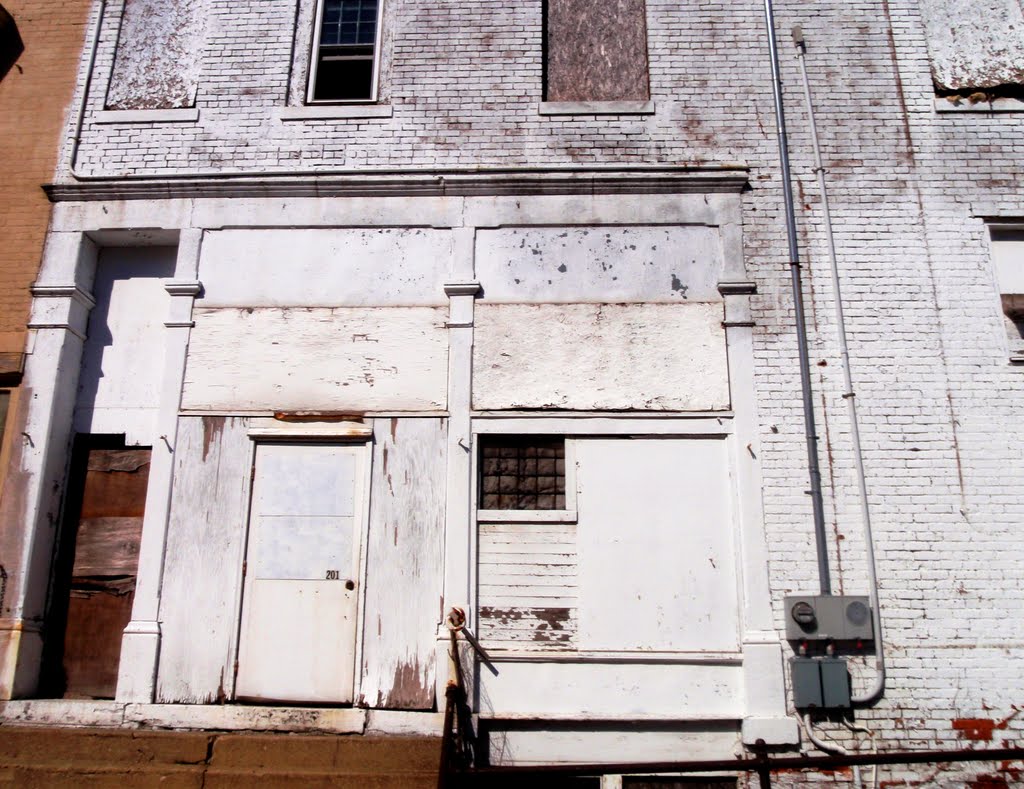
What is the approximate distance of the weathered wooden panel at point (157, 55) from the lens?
25.6ft

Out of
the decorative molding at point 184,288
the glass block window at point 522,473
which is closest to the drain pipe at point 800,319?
the glass block window at point 522,473

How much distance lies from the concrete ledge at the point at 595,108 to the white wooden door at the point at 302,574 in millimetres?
3499

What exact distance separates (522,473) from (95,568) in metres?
3.66

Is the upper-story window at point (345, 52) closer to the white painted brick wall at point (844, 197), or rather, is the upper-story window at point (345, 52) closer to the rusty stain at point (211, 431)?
the white painted brick wall at point (844, 197)

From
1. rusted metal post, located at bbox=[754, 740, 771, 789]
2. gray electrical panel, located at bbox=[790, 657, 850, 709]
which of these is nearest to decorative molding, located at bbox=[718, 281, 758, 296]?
gray electrical panel, located at bbox=[790, 657, 850, 709]

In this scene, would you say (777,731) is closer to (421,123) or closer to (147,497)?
(147,497)

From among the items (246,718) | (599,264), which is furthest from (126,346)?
(599,264)

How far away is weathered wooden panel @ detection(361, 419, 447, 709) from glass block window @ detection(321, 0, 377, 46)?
12.8 feet

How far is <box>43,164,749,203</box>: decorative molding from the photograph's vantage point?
23.7 feet

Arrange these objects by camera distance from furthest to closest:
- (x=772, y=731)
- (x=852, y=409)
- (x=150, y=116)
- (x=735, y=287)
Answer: (x=150, y=116) < (x=735, y=287) < (x=852, y=409) < (x=772, y=731)

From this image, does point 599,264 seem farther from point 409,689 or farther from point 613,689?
point 409,689

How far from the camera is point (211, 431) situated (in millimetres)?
6840

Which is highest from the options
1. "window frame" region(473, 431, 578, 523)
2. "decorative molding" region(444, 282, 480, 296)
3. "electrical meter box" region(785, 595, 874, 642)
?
"decorative molding" region(444, 282, 480, 296)

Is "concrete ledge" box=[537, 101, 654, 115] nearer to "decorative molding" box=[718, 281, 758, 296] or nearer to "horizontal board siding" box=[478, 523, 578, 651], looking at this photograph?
"decorative molding" box=[718, 281, 758, 296]
